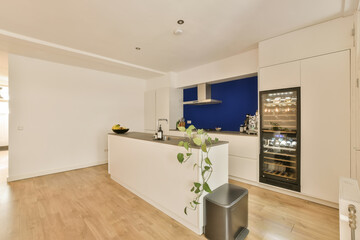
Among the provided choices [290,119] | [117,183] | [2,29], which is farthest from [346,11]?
[2,29]

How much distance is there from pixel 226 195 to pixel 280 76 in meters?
2.17

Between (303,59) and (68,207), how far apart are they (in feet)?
13.7

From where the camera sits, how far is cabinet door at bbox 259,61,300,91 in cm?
252

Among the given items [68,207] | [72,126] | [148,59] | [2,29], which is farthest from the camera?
[72,126]

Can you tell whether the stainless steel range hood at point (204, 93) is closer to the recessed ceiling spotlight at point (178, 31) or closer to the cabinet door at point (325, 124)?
the recessed ceiling spotlight at point (178, 31)

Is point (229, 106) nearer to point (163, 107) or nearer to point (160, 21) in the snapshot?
point (163, 107)

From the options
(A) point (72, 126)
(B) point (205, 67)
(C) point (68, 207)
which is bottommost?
(C) point (68, 207)

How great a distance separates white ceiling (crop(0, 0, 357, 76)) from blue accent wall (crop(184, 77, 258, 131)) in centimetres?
92

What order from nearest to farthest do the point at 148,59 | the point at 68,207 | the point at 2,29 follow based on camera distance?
the point at 68,207, the point at 2,29, the point at 148,59

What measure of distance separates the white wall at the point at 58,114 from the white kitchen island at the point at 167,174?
2118mm

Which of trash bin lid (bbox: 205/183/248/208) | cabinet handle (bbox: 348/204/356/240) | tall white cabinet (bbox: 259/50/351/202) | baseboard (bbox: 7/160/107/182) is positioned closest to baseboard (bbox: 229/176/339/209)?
tall white cabinet (bbox: 259/50/351/202)

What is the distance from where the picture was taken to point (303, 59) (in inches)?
96.3

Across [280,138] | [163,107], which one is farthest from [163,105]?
[280,138]

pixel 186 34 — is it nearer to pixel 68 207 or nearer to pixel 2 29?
pixel 2 29
